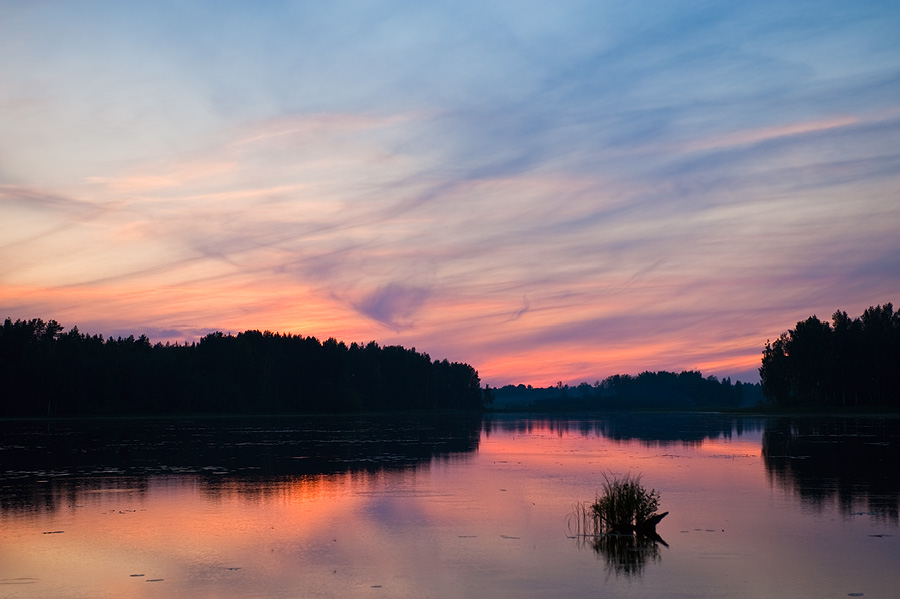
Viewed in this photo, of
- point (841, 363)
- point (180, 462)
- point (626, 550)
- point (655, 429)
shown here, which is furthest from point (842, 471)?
point (841, 363)

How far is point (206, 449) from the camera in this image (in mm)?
51781

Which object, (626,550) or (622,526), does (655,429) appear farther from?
(626,550)

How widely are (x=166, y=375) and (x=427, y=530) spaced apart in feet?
432

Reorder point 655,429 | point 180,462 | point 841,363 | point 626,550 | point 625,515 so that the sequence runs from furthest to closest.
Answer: point 841,363 → point 655,429 → point 180,462 → point 625,515 → point 626,550

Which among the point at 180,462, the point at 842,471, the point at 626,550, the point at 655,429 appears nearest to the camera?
the point at 626,550

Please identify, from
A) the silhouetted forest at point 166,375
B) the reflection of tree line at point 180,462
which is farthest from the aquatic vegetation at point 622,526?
the silhouetted forest at point 166,375

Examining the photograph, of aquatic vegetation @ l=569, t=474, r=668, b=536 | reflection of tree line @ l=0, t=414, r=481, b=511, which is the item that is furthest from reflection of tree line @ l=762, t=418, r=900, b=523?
reflection of tree line @ l=0, t=414, r=481, b=511

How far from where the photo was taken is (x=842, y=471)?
1362 inches

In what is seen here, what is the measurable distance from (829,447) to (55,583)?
151 feet

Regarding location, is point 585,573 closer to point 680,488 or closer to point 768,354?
point 680,488

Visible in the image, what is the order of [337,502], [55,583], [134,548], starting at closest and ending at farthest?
[55,583] → [134,548] → [337,502]

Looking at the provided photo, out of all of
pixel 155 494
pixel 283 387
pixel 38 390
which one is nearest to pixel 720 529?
pixel 155 494

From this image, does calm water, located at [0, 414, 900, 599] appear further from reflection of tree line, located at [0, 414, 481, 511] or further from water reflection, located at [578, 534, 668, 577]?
reflection of tree line, located at [0, 414, 481, 511]

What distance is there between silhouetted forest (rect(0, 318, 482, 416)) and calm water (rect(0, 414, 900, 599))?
95006mm
